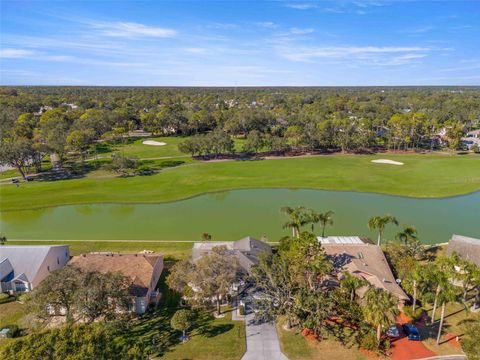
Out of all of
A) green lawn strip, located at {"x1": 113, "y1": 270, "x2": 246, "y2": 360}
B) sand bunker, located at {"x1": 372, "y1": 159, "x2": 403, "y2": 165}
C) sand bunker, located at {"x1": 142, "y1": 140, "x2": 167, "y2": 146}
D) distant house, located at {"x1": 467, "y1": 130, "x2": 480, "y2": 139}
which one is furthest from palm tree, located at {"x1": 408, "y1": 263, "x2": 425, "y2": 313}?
distant house, located at {"x1": 467, "y1": 130, "x2": 480, "y2": 139}

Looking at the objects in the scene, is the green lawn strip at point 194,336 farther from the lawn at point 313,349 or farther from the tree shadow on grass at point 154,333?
the lawn at point 313,349

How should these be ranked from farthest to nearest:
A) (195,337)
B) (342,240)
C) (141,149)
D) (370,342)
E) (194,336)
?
(141,149)
(342,240)
(194,336)
(195,337)
(370,342)

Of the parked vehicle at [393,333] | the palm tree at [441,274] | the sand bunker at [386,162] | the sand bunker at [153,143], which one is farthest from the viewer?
the sand bunker at [153,143]

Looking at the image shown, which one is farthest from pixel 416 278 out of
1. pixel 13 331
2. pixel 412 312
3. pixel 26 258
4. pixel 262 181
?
pixel 262 181

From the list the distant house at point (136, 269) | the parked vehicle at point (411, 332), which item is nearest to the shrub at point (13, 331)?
the distant house at point (136, 269)

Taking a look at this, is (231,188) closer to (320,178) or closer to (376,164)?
(320,178)

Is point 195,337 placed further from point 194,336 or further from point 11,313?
point 11,313

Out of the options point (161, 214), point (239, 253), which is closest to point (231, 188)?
point (161, 214)
